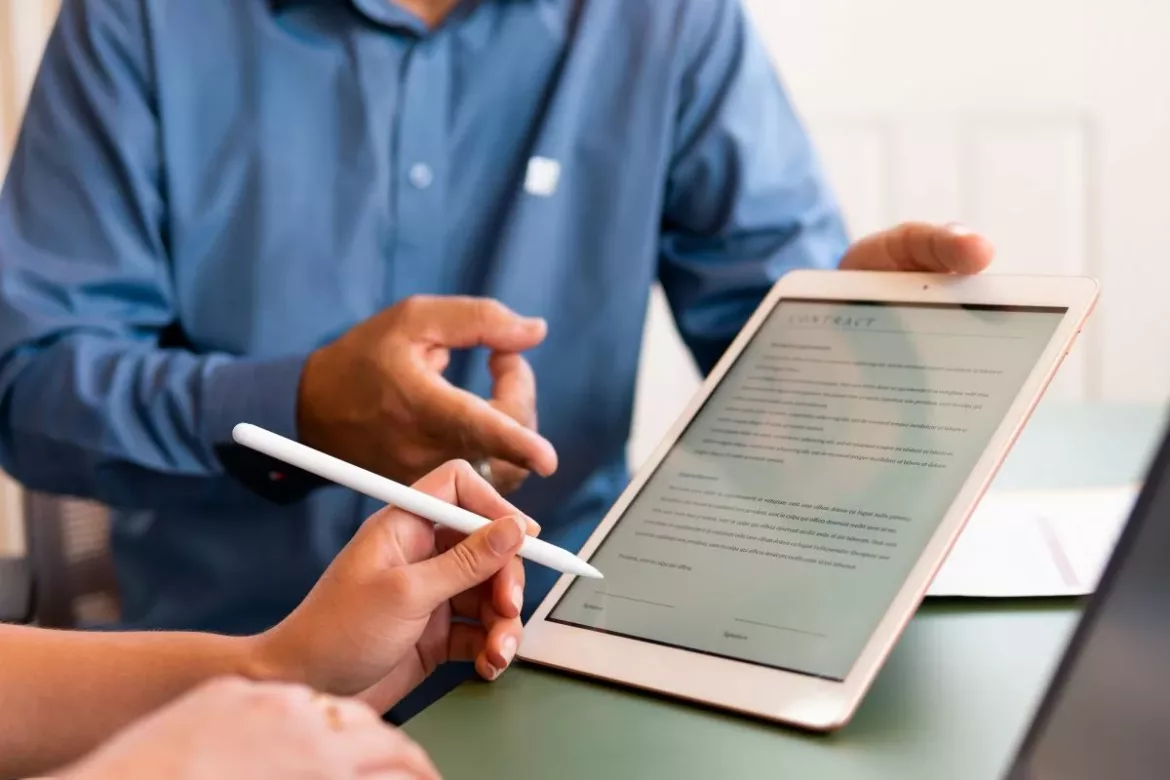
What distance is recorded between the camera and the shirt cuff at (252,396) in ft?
2.25

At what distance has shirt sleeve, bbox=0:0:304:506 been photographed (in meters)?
0.71

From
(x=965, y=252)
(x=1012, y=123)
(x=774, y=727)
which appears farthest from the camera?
(x=1012, y=123)

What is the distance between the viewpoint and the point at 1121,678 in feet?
0.84

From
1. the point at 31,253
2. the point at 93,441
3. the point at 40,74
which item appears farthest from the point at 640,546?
the point at 40,74

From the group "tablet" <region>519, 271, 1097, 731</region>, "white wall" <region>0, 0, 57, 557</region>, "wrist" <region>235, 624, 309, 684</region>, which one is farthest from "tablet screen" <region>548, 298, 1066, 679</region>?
"white wall" <region>0, 0, 57, 557</region>

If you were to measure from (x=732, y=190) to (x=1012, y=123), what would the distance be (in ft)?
2.45

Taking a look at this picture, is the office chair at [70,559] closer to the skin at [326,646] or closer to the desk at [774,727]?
the skin at [326,646]

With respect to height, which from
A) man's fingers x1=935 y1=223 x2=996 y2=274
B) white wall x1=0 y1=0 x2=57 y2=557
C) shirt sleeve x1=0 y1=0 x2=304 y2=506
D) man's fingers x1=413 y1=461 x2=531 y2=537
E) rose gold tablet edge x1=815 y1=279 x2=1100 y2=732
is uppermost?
man's fingers x1=935 y1=223 x2=996 y2=274

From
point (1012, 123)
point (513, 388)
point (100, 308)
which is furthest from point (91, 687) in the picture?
point (1012, 123)

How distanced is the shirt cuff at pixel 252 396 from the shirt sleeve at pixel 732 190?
32 centimetres

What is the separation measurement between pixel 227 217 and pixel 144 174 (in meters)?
0.07

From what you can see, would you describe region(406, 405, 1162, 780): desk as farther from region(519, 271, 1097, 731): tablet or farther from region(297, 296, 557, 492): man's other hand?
region(297, 296, 557, 492): man's other hand

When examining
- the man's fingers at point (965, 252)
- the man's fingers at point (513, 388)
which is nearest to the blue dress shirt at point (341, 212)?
the man's fingers at point (513, 388)

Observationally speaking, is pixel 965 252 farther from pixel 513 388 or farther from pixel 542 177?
pixel 542 177
